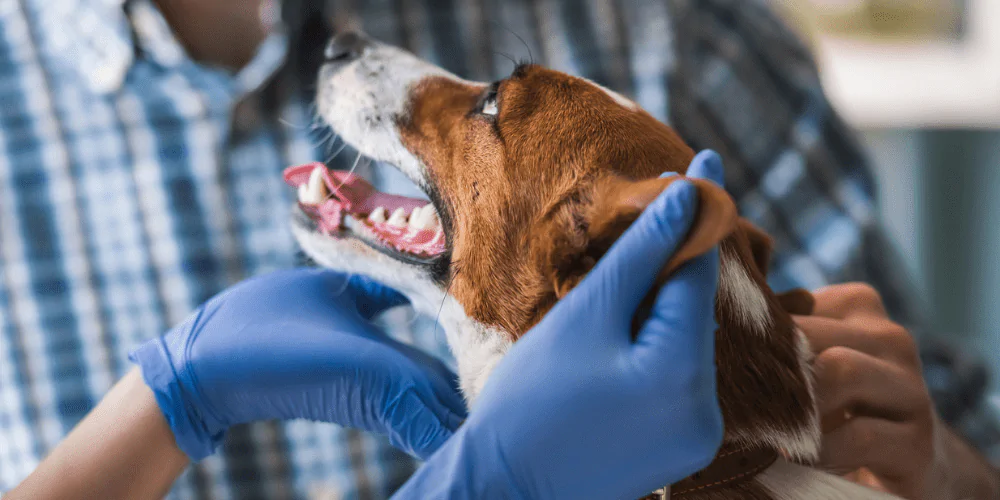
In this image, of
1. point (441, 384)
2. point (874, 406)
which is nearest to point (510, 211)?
point (441, 384)

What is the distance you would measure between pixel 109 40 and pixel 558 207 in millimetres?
1064

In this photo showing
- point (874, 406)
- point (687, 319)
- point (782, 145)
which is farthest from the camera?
point (782, 145)

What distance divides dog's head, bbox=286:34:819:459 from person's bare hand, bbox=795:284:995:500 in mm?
92

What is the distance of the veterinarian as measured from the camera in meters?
0.67

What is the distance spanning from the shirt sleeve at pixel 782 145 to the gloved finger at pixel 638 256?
93cm

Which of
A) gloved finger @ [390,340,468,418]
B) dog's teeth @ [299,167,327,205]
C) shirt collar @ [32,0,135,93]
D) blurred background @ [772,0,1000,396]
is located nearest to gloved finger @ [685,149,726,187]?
gloved finger @ [390,340,468,418]

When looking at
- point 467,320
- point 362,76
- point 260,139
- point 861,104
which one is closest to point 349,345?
point 467,320

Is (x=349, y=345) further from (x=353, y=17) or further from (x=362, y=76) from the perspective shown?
(x=353, y=17)

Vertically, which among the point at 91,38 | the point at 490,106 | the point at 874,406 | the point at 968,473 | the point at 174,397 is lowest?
the point at 968,473

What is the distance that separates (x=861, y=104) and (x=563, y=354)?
268 cm

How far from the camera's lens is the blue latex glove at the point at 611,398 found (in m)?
0.67

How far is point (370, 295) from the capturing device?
1031 mm

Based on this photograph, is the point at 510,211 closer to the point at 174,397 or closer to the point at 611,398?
the point at 611,398

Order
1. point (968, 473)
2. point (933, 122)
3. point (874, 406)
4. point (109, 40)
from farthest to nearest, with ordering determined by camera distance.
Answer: point (933, 122), point (109, 40), point (968, 473), point (874, 406)
